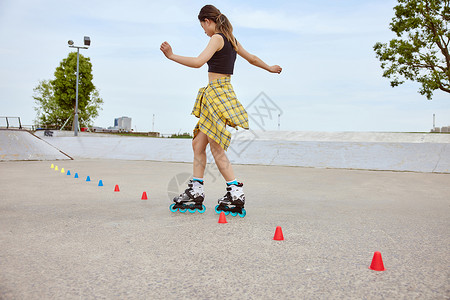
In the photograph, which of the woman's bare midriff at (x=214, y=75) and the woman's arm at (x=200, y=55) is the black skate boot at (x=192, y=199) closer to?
the woman's bare midriff at (x=214, y=75)

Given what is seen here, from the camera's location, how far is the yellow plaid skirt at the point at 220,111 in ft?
13.2

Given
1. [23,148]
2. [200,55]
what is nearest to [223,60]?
[200,55]

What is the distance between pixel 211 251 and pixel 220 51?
2.27 meters

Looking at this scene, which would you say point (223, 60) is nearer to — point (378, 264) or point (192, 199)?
point (192, 199)

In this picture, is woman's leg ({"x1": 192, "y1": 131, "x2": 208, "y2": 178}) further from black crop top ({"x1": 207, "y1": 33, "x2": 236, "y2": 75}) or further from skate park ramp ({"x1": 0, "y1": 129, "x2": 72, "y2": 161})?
skate park ramp ({"x1": 0, "y1": 129, "x2": 72, "y2": 161})

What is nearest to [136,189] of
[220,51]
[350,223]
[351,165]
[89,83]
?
[220,51]

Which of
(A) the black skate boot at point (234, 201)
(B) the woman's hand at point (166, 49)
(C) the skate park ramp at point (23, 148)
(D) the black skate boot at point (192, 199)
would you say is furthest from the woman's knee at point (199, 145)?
(C) the skate park ramp at point (23, 148)

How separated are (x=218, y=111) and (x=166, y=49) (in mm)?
862

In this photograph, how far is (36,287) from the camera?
209 cm

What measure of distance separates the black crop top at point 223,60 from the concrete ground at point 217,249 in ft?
5.49

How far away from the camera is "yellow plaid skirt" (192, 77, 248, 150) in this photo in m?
4.02

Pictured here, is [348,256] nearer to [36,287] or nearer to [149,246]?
[149,246]

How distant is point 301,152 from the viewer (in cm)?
1388

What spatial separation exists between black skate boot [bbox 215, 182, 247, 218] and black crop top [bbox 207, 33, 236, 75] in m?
1.31
